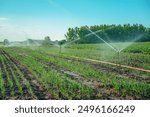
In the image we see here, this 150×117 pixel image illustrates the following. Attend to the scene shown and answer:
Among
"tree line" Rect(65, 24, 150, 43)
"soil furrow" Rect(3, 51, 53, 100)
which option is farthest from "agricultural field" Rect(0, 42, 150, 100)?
"tree line" Rect(65, 24, 150, 43)

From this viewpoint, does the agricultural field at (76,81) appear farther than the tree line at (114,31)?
No

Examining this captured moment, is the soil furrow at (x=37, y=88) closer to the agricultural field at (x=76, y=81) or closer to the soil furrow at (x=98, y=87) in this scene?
the agricultural field at (x=76, y=81)

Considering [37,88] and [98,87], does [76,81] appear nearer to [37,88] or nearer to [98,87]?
[98,87]

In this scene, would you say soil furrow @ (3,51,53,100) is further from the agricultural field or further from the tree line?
the tree line

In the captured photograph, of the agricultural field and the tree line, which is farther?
the tree line

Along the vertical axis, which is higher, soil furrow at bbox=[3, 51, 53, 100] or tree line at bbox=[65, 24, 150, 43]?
tree line at bbox=[65, 24, 150, 43]

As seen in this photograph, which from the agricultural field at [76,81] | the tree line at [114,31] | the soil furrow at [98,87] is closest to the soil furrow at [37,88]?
the agricultural field at [76,81]

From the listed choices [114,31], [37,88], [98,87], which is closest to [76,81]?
[98,87]

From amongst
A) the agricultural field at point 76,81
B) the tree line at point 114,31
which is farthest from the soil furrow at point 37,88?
the tree line at point 114,31

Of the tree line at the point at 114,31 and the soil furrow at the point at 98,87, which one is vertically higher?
the tree line at the point at 114,31

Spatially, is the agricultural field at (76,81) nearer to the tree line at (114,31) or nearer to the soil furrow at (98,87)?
the soil furrow at (98,87)

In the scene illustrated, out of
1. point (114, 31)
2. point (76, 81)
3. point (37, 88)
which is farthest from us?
point (114, 31)

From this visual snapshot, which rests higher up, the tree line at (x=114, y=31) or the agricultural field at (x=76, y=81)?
the tree line at (x=114, y=31)

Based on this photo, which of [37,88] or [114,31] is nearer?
[37,88]
